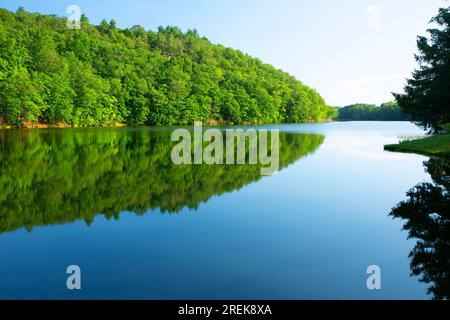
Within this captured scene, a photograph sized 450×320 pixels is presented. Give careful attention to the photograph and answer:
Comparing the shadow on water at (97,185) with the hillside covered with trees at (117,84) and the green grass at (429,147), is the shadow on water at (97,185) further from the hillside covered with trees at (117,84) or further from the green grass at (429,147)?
the hillside covered with trees at (117,84)

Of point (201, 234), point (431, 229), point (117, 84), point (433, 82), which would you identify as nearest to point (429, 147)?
point (433, 82)

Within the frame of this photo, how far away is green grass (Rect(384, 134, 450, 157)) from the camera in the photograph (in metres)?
31.0

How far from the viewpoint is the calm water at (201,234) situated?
7.66 metres

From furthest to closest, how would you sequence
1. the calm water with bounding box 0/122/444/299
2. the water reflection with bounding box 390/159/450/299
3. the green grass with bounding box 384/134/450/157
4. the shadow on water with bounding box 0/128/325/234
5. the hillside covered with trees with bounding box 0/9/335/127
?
the hillside covered with trees with bounding box 0/9/335/127 → the green grass with bounding box 384/134/450/157 → the shadow on water with bounding box 0/128/325/234 → the water reflection with bounding box 390/159/450/299 → the calm water with bounding box 0/122/444/299

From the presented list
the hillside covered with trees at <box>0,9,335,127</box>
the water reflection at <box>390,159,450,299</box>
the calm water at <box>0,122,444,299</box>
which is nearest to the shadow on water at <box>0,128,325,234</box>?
the calm water at <box>0,122,444,299</box>

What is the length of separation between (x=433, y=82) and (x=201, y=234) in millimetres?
30845

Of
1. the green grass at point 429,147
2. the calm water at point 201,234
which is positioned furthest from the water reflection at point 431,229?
the green grass at point 429,147

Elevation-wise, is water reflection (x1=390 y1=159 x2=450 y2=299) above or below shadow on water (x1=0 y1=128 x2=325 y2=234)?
below

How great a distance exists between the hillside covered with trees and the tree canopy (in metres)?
57.9

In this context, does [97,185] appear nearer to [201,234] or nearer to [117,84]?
[201,234]

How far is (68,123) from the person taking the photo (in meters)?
82.1

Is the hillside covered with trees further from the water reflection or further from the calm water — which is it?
the water reflection

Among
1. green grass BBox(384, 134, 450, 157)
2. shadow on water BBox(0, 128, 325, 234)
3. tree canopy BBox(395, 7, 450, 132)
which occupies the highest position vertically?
tree canopy BBox(395, 7, 450, 132)
